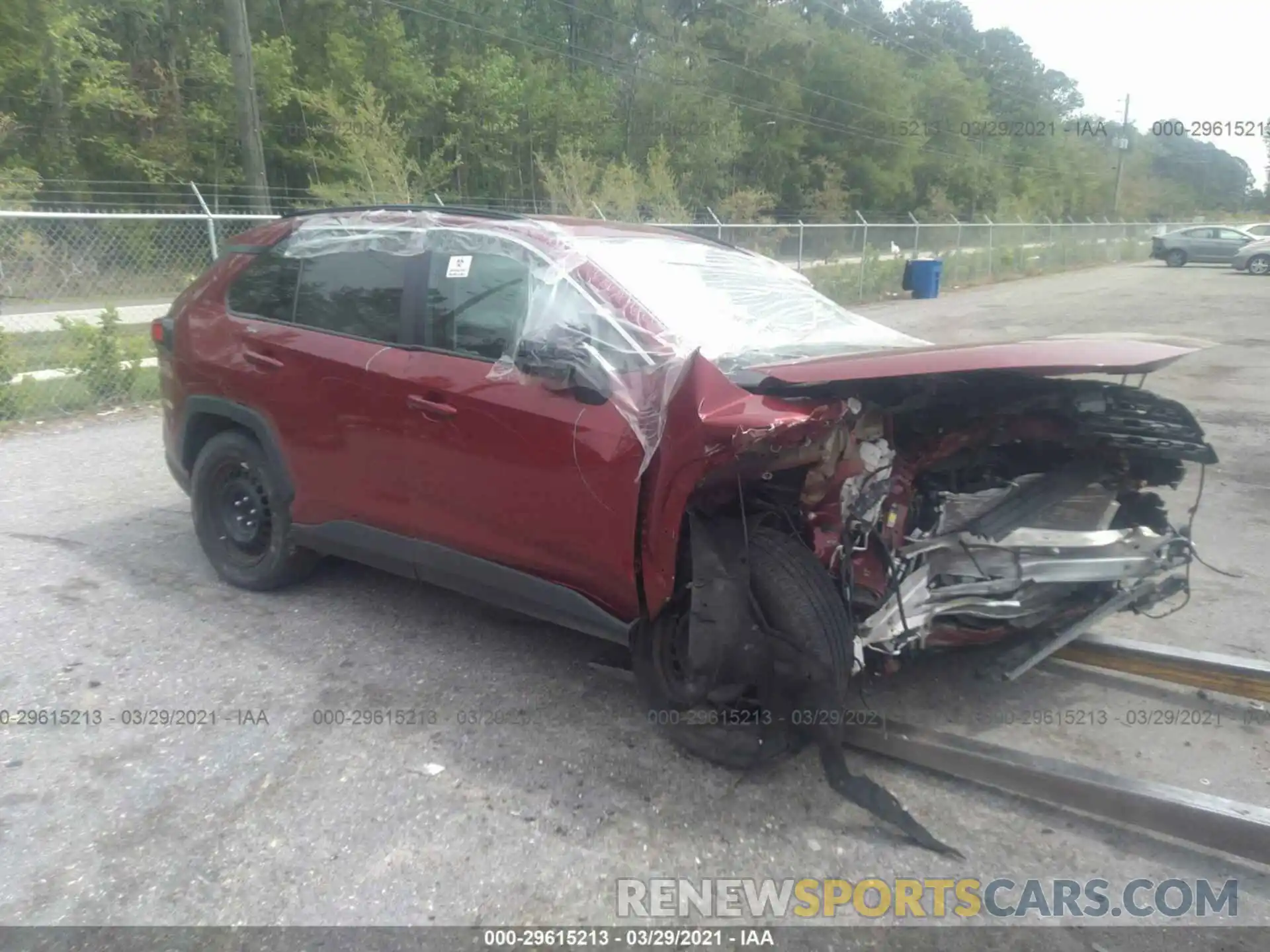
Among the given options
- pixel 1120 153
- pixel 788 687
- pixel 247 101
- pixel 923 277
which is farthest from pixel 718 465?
pixel 1120 153

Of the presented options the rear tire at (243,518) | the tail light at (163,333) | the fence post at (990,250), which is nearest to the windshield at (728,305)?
the rear tire at (243,518)

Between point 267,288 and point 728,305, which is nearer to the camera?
point 728,305

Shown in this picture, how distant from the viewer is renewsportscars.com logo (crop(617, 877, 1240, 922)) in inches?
108

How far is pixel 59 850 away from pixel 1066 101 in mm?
85712

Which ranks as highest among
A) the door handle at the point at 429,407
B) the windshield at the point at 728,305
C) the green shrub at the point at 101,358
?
the windshield at the point at 728,305

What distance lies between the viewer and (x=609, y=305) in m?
3.56

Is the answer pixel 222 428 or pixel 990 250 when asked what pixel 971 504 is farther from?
pixel 990 250

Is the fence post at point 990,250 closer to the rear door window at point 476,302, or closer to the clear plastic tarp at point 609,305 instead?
the clear plastic tarp at point 609,305

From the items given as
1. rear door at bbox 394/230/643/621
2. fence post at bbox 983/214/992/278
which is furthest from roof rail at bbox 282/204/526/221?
fence post at bbox 983/214/992/278

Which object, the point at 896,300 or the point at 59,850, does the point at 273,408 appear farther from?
the point at 896,300

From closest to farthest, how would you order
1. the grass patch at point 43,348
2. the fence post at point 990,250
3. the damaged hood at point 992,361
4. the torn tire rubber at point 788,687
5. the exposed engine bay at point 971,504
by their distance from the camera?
the damaged hood at point 992,361 → the torn tire rubber at point 788,687 → the exposed engine bay at point 971,504 → the grass patch at point 43,348 → the fence post at point 990,250

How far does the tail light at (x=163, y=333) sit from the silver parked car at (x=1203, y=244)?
36.0 meters

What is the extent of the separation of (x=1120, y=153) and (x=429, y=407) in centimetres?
6292

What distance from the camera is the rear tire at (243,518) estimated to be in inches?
184
